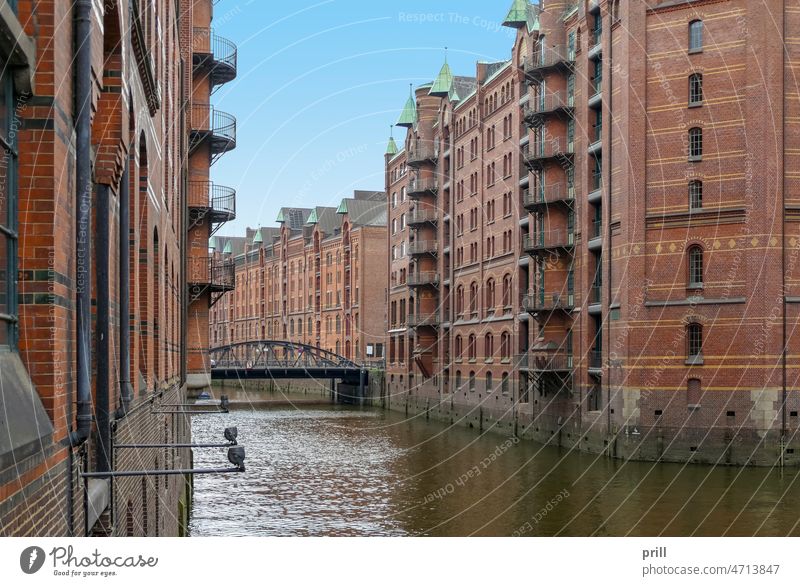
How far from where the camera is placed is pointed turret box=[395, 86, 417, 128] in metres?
68.3

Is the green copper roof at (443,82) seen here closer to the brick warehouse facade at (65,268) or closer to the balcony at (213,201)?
the balcony at (213,201)

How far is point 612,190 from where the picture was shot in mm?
39750

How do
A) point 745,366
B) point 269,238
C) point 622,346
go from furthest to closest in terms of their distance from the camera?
point 269,238, point 622,346, point 745,366

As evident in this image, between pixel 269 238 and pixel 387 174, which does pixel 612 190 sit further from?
pixel 269 238

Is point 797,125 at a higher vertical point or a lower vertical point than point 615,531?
higher

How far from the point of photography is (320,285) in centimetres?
9350

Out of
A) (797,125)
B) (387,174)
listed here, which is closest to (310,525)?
(797,125)

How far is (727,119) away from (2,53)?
3463 centimetres

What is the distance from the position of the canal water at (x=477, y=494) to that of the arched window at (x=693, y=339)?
13.9 feet

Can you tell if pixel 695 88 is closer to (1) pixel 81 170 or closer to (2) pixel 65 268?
(1) pixel 81 170

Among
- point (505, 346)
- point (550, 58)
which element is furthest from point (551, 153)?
point (505, 346)

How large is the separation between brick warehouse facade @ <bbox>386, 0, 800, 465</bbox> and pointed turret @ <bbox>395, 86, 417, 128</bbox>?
64.8 feet

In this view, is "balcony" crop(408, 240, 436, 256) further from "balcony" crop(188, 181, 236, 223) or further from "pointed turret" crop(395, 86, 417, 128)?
"balcony" crop(188, 181, 236, 223)

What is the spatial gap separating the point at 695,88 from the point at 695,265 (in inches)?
250
